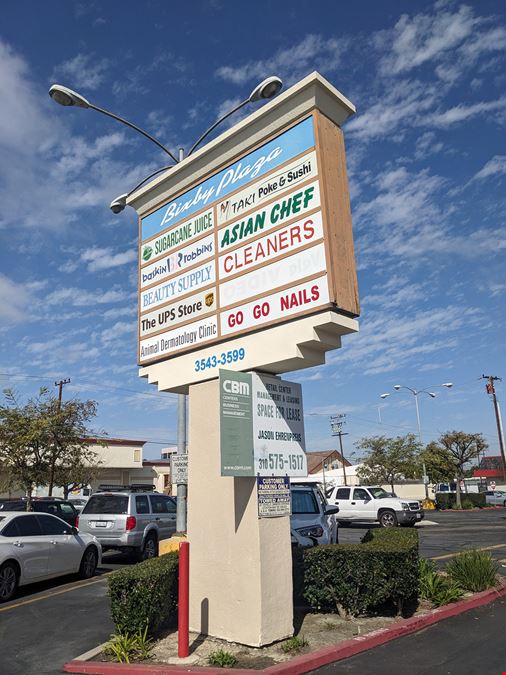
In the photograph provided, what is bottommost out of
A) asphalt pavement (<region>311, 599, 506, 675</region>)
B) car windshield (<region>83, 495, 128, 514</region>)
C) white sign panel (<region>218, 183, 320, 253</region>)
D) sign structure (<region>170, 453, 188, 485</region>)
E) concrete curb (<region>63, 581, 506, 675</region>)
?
asphalt pavement (<region>311, 599, 506, 675</region>)

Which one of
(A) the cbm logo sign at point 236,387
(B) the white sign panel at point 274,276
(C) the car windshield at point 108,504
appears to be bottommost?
(C) the car windshield at point 108,504

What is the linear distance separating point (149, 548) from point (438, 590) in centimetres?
892

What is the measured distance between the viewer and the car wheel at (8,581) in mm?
10078

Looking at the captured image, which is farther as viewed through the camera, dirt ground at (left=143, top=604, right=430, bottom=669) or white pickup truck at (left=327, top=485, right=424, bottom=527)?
white pickup truck at (left=327, top=485, right=424, bottom=527)

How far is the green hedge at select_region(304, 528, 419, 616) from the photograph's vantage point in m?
7.39

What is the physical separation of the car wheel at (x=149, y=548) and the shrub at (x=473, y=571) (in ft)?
27.1

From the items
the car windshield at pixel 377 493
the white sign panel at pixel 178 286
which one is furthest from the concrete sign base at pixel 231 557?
the car windshield at pixel 377 493

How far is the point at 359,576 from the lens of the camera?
7.41 meters

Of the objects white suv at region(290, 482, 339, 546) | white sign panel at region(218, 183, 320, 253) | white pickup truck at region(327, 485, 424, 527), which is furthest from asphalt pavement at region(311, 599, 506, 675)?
white pickup truck at region(327, 485, 424, 527)

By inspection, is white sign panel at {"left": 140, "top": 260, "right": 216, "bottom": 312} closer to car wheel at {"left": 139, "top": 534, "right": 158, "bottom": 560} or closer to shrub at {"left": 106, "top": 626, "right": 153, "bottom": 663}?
shrub at {"left": 106, "top": 626, "right": 153, "bottom": 663}

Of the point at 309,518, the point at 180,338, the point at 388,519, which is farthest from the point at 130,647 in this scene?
the point at 388,519

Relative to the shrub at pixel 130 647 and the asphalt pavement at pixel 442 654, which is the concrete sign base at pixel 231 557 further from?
the asphalt pavement at pixel 442 654

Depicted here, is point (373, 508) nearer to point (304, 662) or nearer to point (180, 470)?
point (180, 470)

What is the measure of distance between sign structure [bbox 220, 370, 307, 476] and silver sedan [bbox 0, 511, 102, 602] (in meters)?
5.98
